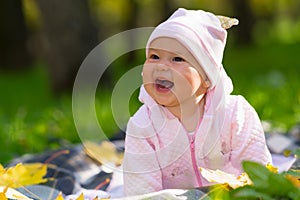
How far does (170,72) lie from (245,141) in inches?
16.6

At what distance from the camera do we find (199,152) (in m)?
2.95

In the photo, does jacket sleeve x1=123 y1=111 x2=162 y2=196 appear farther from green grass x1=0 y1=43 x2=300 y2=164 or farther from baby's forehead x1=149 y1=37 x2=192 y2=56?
green grass x1=0 y1=43 x2=300 y2=164

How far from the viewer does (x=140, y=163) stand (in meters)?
2.90

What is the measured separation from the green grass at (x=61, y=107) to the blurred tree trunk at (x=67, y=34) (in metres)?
0.37

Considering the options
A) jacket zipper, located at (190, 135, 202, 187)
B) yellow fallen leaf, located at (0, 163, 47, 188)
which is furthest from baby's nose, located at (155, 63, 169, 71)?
yellow fallen leaf, located at (0, 163, 47, 188)

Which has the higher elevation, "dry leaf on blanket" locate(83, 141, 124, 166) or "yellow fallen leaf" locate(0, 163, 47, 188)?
"yellow fallen leaf" locate(0, 163, 47, 188)

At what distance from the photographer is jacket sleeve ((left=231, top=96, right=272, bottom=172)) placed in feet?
9.68

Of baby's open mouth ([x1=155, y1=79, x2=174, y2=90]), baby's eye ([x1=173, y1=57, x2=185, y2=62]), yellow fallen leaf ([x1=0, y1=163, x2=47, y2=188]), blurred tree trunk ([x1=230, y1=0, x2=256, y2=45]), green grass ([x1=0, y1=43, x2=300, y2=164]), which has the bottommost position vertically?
blurred tree trunk ([x1=230, y1=0, x2=256, y2=45])

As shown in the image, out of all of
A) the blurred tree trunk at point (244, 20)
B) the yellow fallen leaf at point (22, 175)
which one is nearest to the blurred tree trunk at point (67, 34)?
the yellow fallen leaf at point (22, 175)

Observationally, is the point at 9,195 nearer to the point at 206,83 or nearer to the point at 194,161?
the point at 194,161

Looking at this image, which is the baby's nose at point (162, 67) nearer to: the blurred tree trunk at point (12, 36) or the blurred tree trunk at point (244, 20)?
the blurred tree trunk at point (12, 36)

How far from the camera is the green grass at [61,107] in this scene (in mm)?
4875

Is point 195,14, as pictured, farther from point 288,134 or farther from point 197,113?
point 288,134

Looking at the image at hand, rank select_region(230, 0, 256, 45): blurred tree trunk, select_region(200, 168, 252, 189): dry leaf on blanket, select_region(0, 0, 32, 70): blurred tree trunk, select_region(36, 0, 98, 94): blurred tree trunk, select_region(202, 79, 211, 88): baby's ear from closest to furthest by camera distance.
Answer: select_region(200, 168, 252, 189): dry leaf on blanket → select_region(202, 79, 211, 88): baby's ear → select_region(36, 0, 98, 94): blurred tree trunk → select_region(0, 0, 32, 70): blurred tree trunk → select_region(230, 0, 256, 45): blurred tree trunk
